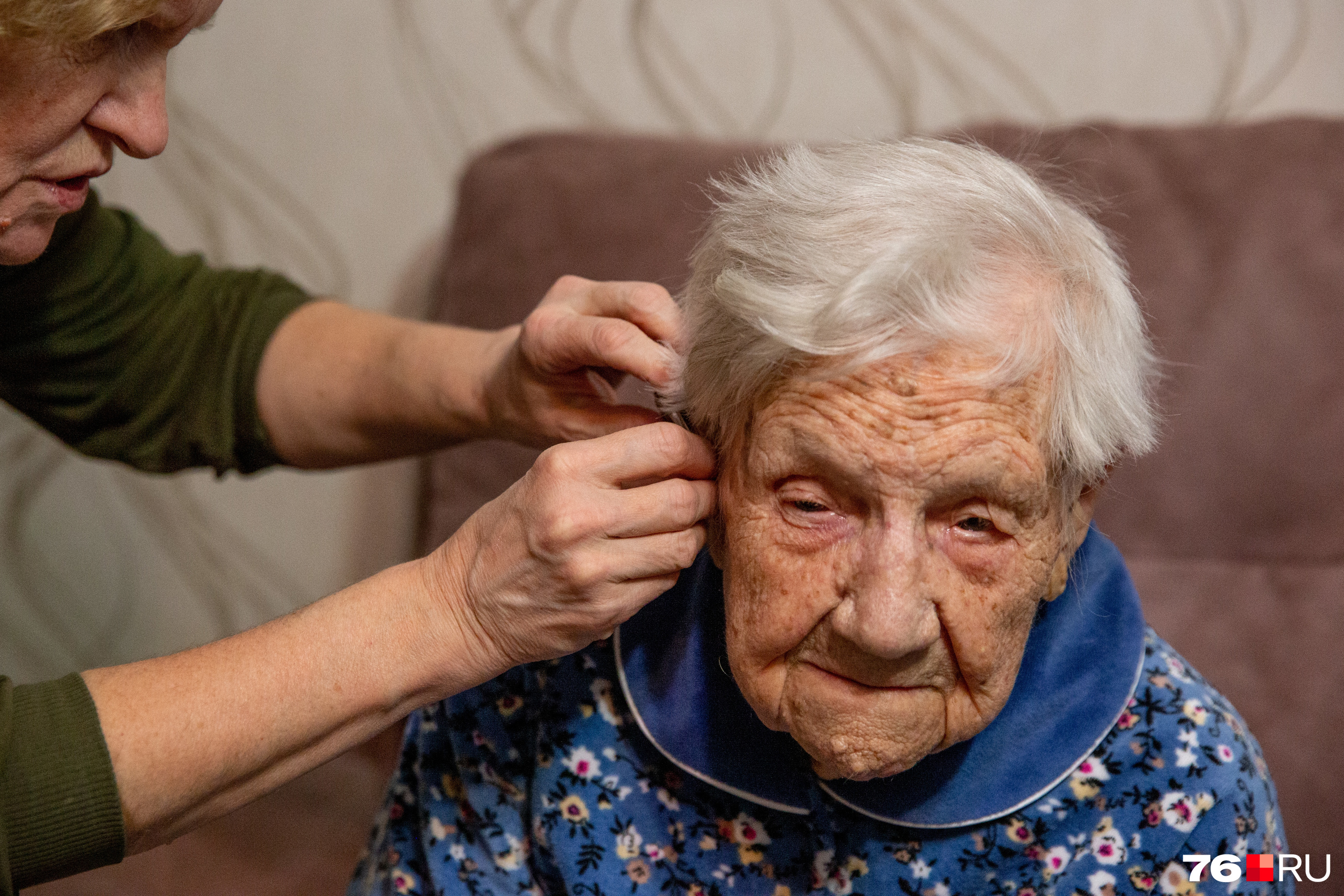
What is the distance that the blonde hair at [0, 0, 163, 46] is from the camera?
2.75ft

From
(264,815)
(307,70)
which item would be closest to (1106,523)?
(264,815)

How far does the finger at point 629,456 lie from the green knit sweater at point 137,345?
757 mm

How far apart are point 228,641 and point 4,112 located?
21.1 inches

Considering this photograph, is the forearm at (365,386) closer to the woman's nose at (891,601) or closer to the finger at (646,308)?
the finger at (646,308)

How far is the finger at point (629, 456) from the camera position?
0.94 metres

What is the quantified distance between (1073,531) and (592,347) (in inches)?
20.8

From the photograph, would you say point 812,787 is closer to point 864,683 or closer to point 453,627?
point 864,683

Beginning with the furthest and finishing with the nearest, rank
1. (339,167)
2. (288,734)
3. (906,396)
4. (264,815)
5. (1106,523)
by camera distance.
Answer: (339,167) → (264,815) → (1106,523) → (288,734) → (906,396)

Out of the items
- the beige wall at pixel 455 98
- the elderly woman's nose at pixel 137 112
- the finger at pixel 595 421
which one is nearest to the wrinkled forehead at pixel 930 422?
the finger at pixel 595 421

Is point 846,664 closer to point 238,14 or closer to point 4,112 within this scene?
point 4,112

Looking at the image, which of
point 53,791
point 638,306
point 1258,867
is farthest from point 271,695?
point 1258,867

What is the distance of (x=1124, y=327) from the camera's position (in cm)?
94

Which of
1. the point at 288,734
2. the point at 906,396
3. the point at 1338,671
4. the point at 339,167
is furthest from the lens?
the point at 339,167

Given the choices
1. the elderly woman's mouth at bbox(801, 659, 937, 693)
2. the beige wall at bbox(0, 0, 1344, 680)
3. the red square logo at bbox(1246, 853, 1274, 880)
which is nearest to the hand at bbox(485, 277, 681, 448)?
the elderly woman's mouth at bbox(801, 659, 937, 693)
